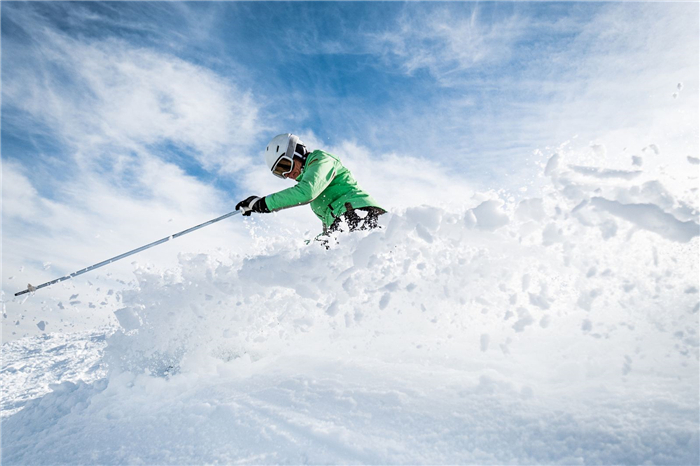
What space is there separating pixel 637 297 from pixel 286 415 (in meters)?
2.67

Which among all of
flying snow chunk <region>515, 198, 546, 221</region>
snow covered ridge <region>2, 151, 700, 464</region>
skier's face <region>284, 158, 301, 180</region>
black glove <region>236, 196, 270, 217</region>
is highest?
skier's face <region>284, 158, 301, 180</region>

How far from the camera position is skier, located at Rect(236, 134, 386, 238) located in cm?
434

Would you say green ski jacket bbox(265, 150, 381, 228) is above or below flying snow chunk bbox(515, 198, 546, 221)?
above

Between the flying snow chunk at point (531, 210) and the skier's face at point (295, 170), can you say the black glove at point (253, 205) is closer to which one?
Result: the skier's face at point (295, 170)

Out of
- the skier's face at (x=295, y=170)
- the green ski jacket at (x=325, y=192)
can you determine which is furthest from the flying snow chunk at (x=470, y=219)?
the skier's face at (x=295, y=170)

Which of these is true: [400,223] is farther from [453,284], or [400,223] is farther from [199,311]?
[199,311]

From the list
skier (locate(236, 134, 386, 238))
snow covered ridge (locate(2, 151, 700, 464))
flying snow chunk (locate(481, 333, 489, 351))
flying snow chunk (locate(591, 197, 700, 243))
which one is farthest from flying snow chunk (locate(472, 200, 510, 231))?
skier (locate(236, 134, 386, 238))

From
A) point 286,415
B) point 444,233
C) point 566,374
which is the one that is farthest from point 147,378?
point 566,374

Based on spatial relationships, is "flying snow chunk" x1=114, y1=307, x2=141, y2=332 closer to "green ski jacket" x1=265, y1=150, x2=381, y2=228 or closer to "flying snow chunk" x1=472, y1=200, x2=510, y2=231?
"green ski jacket" x1=265, y1=150, x2=381, y2=228

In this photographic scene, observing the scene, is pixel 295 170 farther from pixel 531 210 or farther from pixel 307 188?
pixel 531 210

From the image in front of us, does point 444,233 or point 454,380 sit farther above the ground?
point 444,233

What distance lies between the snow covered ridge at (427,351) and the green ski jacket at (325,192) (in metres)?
0.75

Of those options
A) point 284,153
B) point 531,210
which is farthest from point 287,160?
point 531,210

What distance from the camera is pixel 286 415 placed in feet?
7.29
